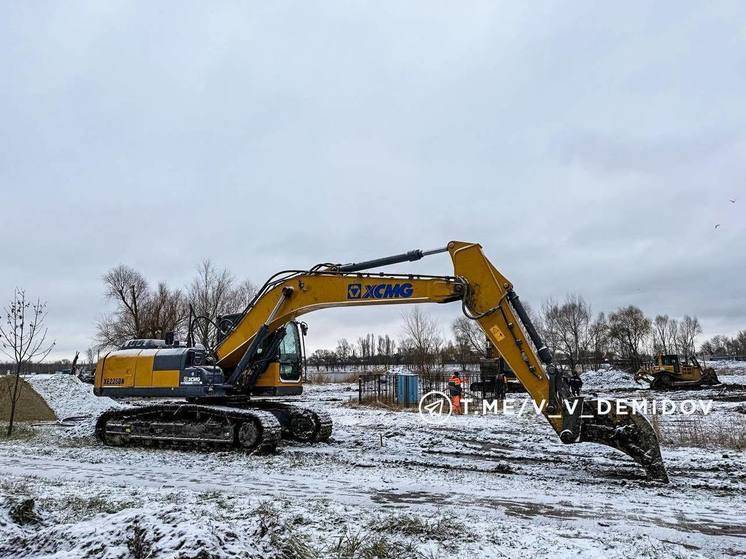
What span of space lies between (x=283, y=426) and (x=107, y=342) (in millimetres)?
45360

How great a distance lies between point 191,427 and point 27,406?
11898mm

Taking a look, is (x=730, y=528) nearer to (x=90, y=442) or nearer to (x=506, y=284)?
(x=506, y=284)

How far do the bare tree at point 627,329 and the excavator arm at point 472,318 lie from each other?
224 feet

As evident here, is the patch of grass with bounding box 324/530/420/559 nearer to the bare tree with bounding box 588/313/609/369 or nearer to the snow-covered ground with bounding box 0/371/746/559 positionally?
the snow-covered ground with bounding box 0/371/746/559

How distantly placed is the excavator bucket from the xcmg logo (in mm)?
3522

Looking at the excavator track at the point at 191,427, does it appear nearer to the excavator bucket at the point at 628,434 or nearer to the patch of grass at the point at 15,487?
the patch of grass at the point at 15,487

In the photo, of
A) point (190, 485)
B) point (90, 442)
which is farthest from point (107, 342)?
point (190, 485)

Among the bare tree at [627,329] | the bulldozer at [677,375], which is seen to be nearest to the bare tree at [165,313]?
the bulldozer at [677,375]

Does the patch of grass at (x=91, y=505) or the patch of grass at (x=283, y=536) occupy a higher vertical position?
the patch of grass at (x=283, y=536)

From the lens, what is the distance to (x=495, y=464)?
377 inches

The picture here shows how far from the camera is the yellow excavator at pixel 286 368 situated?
27.6 ft

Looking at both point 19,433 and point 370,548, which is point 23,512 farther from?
point 19,433

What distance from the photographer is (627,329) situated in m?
74.1

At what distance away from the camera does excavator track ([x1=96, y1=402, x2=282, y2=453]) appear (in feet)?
35.1
